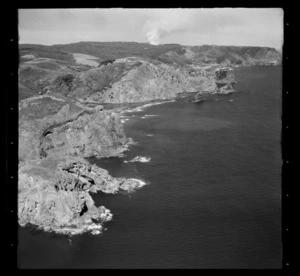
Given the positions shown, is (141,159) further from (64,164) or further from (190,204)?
(190,204)

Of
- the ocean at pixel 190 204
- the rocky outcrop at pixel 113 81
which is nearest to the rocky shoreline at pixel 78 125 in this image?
the rocky outcrop at pixel 113 81

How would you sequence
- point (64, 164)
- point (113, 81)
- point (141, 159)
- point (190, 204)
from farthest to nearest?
point (113, 81), point (141, 159), point (64, 164), point (190, 204)

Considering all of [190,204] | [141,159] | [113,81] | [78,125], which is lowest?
[190,204]

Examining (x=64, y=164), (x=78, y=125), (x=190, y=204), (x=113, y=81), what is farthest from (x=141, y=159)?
(x=113, y=81)
